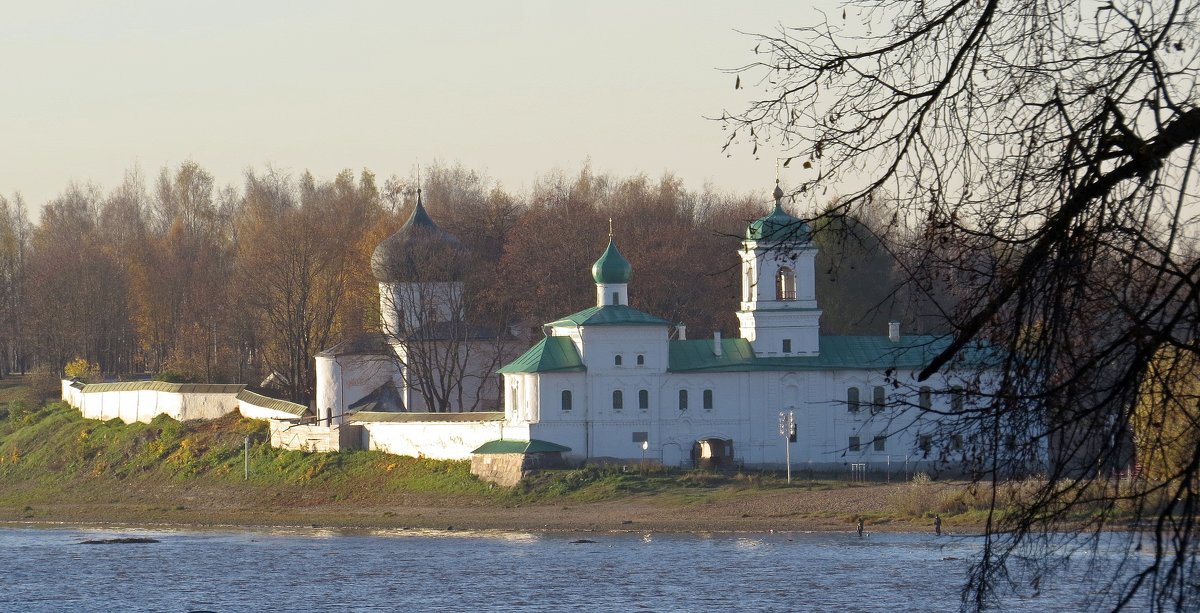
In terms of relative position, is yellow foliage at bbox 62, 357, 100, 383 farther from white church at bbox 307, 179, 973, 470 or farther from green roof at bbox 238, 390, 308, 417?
white church at bbox 307, 179, 973, 470

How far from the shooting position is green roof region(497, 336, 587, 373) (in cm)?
4828

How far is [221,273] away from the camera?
8662 cm

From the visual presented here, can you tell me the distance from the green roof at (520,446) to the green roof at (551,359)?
2.00 meters

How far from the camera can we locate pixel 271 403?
184 feet

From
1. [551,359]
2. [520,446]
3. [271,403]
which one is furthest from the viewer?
[271,403]

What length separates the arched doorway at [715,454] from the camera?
1933 inches

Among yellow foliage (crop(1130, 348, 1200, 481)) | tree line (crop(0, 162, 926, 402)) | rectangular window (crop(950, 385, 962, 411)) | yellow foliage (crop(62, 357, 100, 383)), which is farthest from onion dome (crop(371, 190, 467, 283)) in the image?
yellow foliage (crop(1130, 348, 1200, 481))

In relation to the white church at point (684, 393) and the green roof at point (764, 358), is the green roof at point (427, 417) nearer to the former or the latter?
the white church at point (684, 393)

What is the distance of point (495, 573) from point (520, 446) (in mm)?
11804

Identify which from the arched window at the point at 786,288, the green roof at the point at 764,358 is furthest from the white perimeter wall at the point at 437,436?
→ the arched window at the point at 786,288

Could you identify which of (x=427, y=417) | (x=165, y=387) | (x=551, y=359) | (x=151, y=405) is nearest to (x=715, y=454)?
(x=551, y=359)

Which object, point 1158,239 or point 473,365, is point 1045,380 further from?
point 473,365

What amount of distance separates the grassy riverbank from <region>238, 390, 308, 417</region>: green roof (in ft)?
2.57

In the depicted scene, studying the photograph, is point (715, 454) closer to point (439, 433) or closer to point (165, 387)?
point (439, 433)
